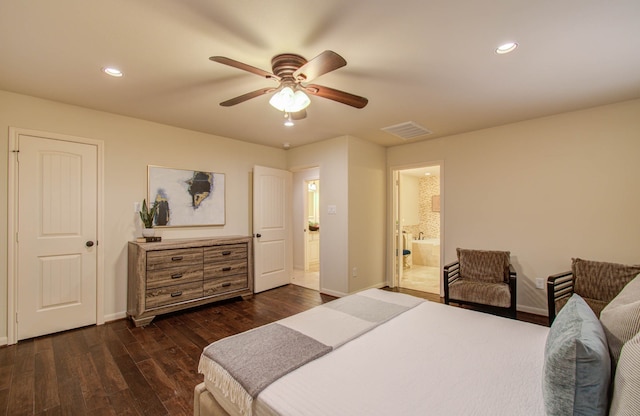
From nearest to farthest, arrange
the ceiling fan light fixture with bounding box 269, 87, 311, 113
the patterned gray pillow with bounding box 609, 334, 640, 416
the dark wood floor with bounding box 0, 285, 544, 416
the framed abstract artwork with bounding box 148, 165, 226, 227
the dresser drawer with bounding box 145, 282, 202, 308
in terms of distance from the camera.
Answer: the patterned gray pillow with bounding box 609, 334, 640, 416, the dark wood floor with bounding box 0, 285, 544, 416, the ceiling fan light fixture with bounding box 269, 87, 311, 113, the dresser drawer with bounding box 145, 282, 202, 308, the framed abstract artwork with bounding box 148, 165, 226, 227

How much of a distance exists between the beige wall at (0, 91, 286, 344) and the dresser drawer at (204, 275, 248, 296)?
2.47 feet

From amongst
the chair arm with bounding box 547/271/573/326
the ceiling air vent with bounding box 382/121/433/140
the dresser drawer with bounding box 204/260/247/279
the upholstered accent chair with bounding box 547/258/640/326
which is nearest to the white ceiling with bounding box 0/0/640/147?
the ceiling air vent with bounding box 382/121/433/140

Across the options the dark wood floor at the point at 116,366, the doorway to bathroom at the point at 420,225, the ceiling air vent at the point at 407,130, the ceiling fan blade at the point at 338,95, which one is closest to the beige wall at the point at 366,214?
the ceiling air vent at the point at 407,130

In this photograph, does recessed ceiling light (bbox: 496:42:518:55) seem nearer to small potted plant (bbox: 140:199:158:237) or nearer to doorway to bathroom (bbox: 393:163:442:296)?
doorway to bathroom (bbox: 393:163:442:296)

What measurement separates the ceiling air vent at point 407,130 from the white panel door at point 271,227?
2.01 metres

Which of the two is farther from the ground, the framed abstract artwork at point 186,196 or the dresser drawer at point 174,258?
the framed abstract artwork at point 186,196

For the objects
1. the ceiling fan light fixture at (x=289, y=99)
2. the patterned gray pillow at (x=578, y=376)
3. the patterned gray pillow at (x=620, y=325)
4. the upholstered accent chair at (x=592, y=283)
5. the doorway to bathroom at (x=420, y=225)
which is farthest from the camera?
the doorway to bathroom at (x=420, y=225)

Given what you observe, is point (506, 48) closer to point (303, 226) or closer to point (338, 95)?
point (338, 95)

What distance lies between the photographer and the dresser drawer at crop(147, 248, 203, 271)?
10.7 feet

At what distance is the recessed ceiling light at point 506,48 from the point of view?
76.4 inches

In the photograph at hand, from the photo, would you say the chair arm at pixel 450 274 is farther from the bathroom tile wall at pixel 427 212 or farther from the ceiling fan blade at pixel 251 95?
the bathroom tile wall at pixel 427 212

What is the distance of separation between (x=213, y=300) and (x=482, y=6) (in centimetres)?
404

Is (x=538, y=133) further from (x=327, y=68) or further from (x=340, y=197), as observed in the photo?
(x=327, y=68)

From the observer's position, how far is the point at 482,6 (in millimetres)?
1602
